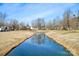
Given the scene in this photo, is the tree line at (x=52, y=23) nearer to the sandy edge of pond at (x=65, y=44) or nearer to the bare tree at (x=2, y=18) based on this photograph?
the bare tree at (x=2, y=18)

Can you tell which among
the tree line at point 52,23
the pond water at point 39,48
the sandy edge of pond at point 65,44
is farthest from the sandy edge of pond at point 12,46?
the sandy edge of pond at point 65,44

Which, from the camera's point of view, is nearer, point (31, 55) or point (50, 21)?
point (31, 55)

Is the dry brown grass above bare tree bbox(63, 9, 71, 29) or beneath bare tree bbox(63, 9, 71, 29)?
beneath

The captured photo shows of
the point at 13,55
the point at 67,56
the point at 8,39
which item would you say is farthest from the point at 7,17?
the point at 67,56

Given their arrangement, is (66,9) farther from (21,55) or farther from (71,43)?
(21,55)

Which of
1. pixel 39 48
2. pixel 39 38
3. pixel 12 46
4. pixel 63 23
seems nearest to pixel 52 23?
pixel 63 23

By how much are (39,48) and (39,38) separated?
330 mm

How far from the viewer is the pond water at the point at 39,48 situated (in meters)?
4.83

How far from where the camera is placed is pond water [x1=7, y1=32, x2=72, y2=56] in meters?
4.83

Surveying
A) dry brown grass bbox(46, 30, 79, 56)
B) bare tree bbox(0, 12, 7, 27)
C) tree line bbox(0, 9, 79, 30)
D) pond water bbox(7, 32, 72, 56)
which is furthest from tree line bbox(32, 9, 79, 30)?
bare tree bbox(0, 12, 7, 27)

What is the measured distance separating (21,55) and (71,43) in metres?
1.02

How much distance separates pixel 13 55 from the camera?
4805 millimetres

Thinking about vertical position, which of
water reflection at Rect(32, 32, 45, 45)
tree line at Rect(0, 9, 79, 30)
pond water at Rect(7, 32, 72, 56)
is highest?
tree line at Rect(0, 9, 79, 30)

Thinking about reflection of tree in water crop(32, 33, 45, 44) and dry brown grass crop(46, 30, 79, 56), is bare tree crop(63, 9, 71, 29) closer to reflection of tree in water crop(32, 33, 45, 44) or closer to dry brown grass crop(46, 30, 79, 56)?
dry brown grass crop(46, 30, 79, 56)
